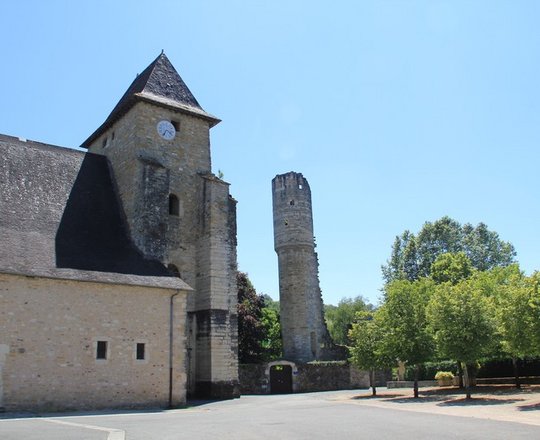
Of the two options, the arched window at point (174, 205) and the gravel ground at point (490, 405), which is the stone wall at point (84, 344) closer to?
the arched window at point (174, 205)

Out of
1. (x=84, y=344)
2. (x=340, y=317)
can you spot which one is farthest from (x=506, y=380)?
(x=340, y=317)

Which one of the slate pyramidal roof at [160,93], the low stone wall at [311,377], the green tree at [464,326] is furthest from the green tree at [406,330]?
the slate pyramidal roof at [160,93]

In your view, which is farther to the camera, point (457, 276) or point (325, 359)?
point (457, 276)

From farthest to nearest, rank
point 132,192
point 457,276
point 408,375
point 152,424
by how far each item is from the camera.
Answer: point 457,276 → point 408,375 → point 132,192 → point 152,424

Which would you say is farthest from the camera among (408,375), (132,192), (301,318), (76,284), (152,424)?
(301,318)

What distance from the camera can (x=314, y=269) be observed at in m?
36.0

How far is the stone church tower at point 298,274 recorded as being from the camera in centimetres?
3416

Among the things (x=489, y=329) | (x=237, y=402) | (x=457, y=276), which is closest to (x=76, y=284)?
(x=237, y=402)

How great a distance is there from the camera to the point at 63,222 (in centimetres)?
1977

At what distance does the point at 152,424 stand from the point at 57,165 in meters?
13.7

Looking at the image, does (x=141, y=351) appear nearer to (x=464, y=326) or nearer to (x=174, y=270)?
(x=174, y=270)

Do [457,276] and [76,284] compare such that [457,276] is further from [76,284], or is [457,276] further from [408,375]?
[76,284]

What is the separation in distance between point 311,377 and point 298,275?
720 cm

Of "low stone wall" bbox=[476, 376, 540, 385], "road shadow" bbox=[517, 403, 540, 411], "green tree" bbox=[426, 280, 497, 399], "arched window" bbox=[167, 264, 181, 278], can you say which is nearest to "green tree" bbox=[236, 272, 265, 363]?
"arched window" bbox=[167, 264, 181, 278]
